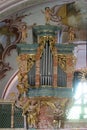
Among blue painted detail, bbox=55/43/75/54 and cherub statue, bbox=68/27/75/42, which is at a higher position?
cherub statue, bbox=68/27/75/42

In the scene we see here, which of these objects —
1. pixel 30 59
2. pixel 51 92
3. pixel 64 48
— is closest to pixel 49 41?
pixel 64 48

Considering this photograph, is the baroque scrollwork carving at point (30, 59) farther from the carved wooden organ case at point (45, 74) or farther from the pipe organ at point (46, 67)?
the pipe organ at point (46, 67)

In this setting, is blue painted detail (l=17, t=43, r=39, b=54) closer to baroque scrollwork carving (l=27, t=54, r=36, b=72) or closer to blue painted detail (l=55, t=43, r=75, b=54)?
baroque scrollwork carving (l=27, t=54, r=36, b=72)

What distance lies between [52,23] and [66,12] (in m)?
0.53

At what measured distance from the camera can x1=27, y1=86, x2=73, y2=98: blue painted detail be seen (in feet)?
40.0

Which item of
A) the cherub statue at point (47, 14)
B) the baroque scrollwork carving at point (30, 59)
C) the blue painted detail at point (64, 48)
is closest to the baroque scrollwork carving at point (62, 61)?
the blue painted detail at point (64, 48)

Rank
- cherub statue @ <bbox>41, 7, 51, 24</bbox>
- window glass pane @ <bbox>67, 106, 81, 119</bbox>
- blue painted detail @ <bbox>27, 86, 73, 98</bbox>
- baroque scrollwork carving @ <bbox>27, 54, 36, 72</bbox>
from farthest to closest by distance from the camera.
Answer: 1. window glass pane @ <bbox>67, 106, 81, 119</bbox>
2. cherub statue @ <bbox>41, 7, 51, 24</bbox>
3. baroque scrollwork carving @ <bbox>27, 54, 36, 72</bbox>
4. blue painted detail @ <bbox>27, 86, 73, 98</bbox>

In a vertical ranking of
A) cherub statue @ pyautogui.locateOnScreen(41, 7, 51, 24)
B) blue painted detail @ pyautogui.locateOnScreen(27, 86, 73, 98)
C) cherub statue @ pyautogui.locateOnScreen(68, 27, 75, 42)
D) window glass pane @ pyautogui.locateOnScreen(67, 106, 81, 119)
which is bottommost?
window glass pane @ pyautogui.locateOnScreen(67, 106, 81, 119)

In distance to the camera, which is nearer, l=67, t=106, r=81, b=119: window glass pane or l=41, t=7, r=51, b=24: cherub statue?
l=41, t=7, r=51, b=24: cherub statue

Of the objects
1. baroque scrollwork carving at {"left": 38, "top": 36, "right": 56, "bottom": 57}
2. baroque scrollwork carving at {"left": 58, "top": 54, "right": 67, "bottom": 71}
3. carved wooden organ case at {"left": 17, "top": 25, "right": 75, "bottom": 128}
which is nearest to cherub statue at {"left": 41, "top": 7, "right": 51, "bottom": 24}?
carved wooden organ case at {"left": 17, "top": 25, "right": 75, "bottom": 128}

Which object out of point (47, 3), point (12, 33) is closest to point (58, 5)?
point (47, 3)

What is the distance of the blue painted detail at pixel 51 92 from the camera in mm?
12203

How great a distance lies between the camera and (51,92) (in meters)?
12.2

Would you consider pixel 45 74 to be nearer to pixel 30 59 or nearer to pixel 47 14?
pixel 30 59
